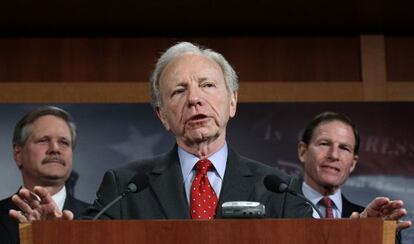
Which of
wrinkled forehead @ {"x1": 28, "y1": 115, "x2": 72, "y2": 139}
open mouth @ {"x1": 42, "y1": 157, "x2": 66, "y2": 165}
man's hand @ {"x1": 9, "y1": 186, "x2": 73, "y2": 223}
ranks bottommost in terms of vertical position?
man's hand @ {"x1": 9, "y1": 186, "x2": 73, "y2": 223}

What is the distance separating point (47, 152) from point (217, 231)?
2.40 metres

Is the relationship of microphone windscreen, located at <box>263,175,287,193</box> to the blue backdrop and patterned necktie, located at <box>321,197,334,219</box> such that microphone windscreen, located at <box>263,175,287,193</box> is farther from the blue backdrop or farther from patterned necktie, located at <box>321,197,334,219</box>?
the blue backdrop

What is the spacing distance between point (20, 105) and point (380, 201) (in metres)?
2.70

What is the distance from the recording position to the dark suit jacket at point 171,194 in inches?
125

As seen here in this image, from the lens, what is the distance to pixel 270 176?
305cm

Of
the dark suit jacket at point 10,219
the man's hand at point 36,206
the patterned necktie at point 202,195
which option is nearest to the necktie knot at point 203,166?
the patterned necktie at point 202,195

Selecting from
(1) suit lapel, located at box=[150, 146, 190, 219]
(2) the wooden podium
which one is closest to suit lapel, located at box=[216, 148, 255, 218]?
(1) suit lapel, located at box=[150, 146, 190, 219]

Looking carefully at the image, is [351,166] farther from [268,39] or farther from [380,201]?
[380,201]

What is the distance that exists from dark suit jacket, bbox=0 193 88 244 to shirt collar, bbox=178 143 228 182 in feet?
3.63

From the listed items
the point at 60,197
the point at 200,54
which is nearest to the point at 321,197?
the point at 60,197

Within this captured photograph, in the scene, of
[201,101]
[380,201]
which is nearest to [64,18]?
[201,101]

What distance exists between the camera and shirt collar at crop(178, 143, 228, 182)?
11.0 feet

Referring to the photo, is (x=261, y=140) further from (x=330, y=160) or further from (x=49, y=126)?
(x=49, y=126)

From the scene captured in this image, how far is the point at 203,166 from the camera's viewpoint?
334 centimetres
